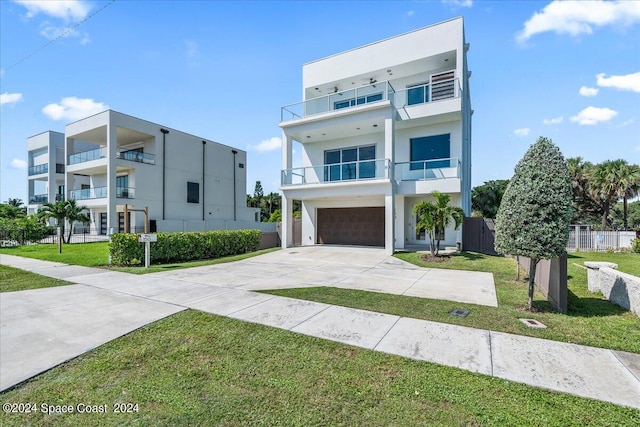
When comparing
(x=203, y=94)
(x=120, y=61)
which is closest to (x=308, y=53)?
(x=203, y=94)

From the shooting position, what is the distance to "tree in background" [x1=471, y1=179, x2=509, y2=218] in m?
31.8

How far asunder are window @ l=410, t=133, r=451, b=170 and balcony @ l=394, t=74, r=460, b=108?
1891 mm

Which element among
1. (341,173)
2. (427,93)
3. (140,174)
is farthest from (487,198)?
Result: (140,174)

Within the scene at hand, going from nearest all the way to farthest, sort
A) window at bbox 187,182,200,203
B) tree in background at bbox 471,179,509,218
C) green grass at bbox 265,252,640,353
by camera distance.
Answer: green grass at bbox 265,252,640,353, window at bbox 187,182,200,203, tree in background at bbox 471,179,509,218

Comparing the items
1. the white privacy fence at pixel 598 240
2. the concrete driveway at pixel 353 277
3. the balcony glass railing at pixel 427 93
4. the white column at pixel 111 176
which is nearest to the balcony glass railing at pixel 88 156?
the white column at pixel 111 176

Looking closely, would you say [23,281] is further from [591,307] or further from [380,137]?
[380,137]

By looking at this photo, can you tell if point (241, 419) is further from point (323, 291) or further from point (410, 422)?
point (323, 291)

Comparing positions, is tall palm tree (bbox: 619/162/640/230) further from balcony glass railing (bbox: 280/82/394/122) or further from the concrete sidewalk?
the concrete sidewalk

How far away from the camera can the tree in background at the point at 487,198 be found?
Answer: 3184 centimetres

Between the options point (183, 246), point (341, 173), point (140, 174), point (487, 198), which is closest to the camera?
point (183, 246)

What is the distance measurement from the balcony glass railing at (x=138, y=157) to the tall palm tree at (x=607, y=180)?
35116mm

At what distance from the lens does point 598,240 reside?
1762 centimetres

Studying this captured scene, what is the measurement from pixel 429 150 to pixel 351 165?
4.19 m

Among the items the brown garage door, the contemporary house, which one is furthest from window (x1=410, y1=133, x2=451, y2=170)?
the contemporary house
